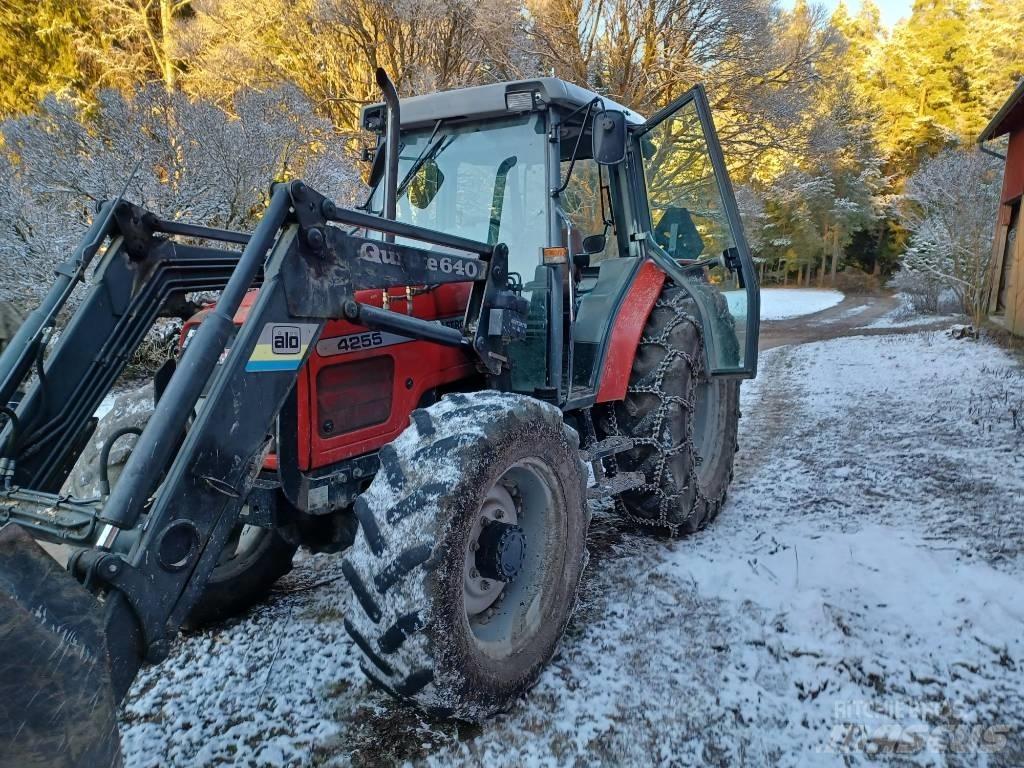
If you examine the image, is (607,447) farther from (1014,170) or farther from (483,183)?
(1014,170)

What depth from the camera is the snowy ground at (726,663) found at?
239cm

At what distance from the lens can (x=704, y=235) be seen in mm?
4410

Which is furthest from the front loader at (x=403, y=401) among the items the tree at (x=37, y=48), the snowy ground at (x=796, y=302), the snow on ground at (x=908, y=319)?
the snowy ground at (x=796, y=302)

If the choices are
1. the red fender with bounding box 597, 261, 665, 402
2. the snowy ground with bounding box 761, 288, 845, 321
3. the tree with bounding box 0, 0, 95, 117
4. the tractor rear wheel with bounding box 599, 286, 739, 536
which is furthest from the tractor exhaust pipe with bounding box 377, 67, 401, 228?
the snowy ground with bounding box 761, 288, 845, 321

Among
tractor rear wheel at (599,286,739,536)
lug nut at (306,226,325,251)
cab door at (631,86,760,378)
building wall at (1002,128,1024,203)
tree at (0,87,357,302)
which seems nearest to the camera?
lug nut at (306,226,325,251)

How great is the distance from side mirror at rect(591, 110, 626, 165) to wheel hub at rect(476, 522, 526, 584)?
1711mm

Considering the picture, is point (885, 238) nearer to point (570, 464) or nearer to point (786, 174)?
point (786, 174)

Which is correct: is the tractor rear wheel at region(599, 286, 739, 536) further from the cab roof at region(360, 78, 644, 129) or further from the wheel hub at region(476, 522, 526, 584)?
the wheel hub at region(476, 522, 526, 584)

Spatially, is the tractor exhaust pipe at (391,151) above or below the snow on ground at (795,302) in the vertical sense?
below

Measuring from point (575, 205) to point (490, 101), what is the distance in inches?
27.7

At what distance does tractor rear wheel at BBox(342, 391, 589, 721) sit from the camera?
6.97ft

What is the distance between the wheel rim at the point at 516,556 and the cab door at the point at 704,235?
75.7 inches

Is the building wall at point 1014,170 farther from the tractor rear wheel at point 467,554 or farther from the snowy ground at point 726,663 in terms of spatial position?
the tractor rear wheel at point 467,554

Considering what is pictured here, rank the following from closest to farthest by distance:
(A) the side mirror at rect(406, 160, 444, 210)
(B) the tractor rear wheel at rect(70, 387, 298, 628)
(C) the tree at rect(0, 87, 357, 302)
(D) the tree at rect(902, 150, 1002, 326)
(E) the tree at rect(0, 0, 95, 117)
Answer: (B) the tractor rear wheel at rect(70, 387, 298, 628) → (A) the side mirror at rect(406, 160, 444, 210) → (C) the tree at rect(0, 87, 357, 302) → (D) the tree at rect(902, 150, 1002, 326) → (E) the tree at rect(0, 0, 95, 117)
